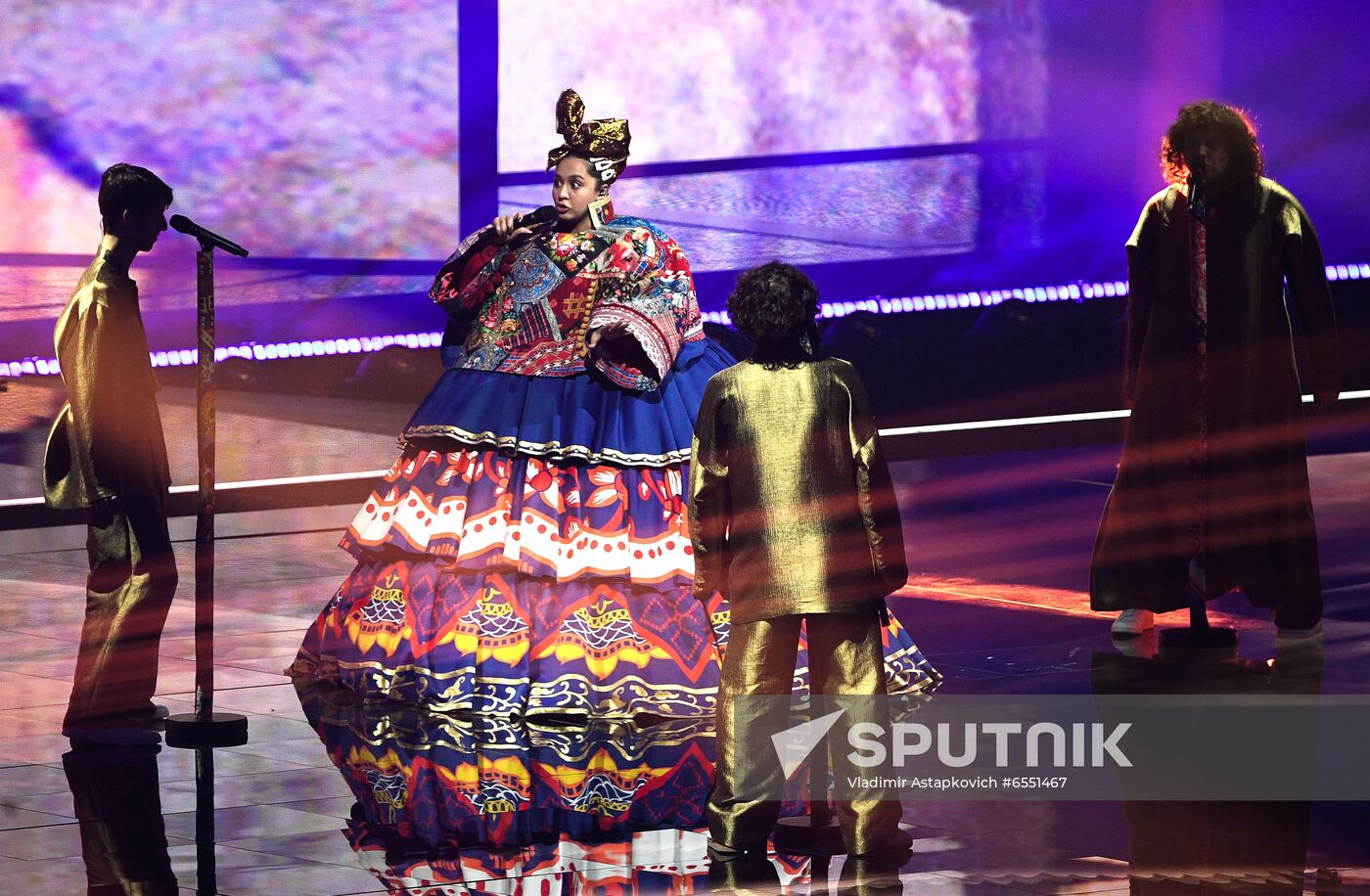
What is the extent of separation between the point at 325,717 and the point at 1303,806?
304cm

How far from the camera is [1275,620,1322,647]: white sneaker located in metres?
8.52

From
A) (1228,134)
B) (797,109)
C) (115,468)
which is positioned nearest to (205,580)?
(115,468)

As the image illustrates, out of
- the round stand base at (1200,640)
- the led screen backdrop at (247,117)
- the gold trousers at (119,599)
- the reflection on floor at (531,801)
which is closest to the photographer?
the reflection on floor at (531,801)

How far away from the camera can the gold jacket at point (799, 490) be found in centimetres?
588

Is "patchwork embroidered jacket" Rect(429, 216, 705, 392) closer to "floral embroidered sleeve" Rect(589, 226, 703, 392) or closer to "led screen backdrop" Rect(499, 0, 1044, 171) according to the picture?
"floral embroidered sleeve" Rect(589, 226, 703, 392)

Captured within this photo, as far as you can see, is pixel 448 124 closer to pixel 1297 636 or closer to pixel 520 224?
pixel 520 224

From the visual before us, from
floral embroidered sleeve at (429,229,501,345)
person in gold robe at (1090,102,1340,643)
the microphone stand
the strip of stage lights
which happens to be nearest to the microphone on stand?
person in gold robe at (1090,102,1340,643)

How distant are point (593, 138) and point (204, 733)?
90.5 inches

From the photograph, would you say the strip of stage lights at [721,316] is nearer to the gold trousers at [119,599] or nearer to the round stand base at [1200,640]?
the round stand base at [1200,640]

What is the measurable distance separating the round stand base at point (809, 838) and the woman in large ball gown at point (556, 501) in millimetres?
1314

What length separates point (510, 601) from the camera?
24.9 feet

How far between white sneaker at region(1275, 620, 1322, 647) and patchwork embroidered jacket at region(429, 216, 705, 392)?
2410 millimetres

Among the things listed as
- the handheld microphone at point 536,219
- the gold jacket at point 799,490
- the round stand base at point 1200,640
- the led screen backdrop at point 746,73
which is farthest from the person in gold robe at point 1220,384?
the led screen backdrop at point 746,73

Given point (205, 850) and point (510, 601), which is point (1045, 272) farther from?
point (205, 850)
